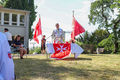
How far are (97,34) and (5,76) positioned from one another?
27920 millimetres

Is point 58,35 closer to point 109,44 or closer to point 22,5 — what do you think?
point 109,44

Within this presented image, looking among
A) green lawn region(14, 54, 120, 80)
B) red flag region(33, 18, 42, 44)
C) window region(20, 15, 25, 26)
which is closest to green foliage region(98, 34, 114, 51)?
window region(20, 15, 25, 26)

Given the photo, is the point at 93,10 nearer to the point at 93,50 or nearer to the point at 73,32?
the point at 93,50

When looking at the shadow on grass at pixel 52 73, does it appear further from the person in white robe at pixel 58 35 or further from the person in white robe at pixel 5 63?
the person in white robe at pixel 58 35

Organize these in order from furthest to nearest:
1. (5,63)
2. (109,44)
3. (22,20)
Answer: (109,44) < (22,20) < (5,63)

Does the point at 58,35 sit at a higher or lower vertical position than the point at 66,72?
higher

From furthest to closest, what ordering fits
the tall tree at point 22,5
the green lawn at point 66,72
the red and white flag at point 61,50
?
the tall tree at point 22,5, the red and white flag at point 61,50, the green lawn at point 66,72

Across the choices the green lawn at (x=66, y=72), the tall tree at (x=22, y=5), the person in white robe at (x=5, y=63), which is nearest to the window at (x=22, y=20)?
the tall tree at (x=22, y=5)

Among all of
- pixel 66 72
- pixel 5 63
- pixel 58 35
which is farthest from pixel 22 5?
pixel 5 63

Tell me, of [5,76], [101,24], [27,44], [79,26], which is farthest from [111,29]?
[5,76]

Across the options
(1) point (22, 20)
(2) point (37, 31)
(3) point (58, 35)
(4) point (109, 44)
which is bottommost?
(4) point (109, 44)

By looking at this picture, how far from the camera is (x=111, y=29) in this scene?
1024 inches

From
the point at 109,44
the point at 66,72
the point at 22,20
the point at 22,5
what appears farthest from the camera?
the point at 22,5

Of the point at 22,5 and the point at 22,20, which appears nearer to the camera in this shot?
the point at 22,20
